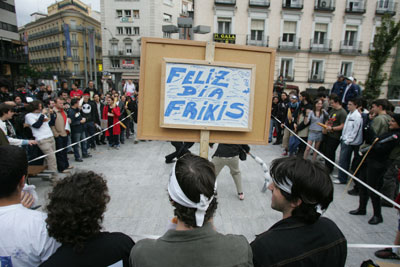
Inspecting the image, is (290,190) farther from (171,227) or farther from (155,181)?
(155,181)

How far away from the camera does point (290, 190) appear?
1392mm

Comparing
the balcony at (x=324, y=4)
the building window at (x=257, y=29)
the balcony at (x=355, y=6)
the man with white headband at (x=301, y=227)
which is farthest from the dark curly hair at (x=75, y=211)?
the balcony at (x=355, y=6)

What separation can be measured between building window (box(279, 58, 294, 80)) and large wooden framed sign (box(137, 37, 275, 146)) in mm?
22740

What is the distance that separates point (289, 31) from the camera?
22469mm

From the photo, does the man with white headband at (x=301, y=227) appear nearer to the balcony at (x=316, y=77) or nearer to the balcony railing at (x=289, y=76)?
the balcony railing at (x=289, y=76)

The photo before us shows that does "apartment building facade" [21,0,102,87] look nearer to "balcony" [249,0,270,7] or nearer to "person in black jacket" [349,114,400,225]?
"balcony" [249,0,270,7]

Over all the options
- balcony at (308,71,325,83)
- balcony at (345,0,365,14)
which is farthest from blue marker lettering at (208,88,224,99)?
balcony at (345,0,365,14)

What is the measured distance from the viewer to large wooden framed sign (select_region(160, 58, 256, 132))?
84.6 inches

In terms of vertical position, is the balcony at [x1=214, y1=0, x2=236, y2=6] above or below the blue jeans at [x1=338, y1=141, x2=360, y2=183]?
above

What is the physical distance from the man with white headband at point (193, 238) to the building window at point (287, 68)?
23942 millimetres

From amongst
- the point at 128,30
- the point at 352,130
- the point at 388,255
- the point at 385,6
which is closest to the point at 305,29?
the point at 385,6

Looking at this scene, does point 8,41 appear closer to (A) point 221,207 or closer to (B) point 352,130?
(A) point 221,207

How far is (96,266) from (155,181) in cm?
430

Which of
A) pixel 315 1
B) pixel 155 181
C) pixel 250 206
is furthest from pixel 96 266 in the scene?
pixel 315 1
